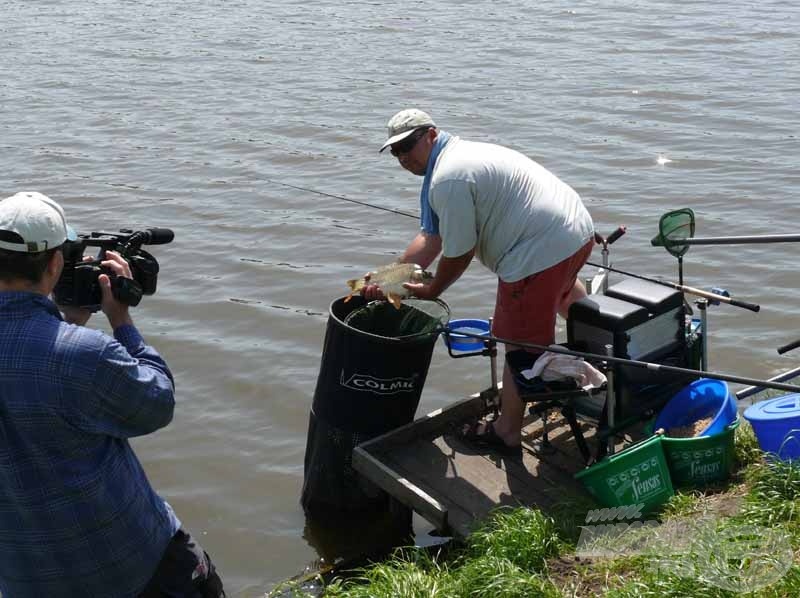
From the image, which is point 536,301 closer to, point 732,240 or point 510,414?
point 510,414

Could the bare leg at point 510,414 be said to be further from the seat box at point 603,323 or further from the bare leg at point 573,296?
the bare leg at point 573,296

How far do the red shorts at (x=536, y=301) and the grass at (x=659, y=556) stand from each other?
80cm

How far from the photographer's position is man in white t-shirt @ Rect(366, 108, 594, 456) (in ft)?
16.2

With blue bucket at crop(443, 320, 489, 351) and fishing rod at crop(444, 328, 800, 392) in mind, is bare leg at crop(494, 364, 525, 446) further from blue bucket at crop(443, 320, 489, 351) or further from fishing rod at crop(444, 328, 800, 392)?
blue bucket at crop(443, 320, 489, 351)

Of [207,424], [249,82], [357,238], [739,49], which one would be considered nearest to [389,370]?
[207,424]

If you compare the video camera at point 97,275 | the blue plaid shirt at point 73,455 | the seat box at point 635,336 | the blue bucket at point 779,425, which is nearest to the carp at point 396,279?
the seat box at point 635,336

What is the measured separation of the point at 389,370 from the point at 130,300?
2.18 meters

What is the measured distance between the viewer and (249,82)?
1473 centimetres

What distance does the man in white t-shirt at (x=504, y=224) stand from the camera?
4.94 metres

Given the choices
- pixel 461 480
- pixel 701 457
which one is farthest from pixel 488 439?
pixel 701 457

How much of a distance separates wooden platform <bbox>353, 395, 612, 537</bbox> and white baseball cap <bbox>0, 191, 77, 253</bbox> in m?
2.47

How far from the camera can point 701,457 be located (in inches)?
189

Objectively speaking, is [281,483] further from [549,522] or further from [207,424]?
[549,522]

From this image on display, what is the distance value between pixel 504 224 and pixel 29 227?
8.37ft
